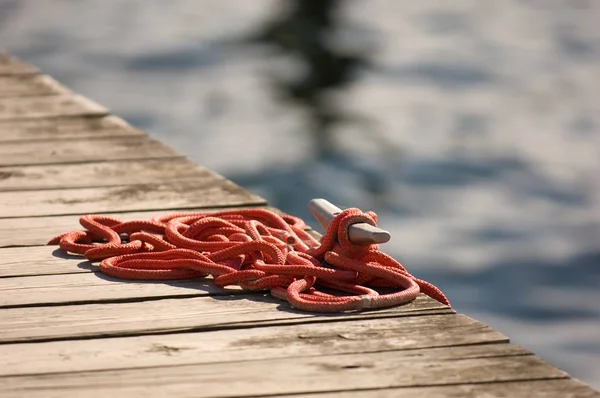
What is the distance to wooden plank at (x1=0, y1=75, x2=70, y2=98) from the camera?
17.4ft

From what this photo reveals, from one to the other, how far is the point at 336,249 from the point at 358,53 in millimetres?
11313

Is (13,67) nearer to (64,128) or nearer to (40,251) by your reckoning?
(64,128)

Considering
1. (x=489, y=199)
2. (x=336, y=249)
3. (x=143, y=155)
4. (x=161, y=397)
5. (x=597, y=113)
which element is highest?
(x=597, y=113)

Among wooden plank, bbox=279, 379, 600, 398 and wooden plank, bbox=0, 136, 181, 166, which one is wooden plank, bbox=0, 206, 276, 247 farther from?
wooden plank, bbox=279, 379, 600, 398

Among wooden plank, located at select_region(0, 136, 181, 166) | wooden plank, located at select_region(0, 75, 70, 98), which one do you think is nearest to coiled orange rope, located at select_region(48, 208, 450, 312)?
wooden plank, located at select_region(0, 136, 181, 166)

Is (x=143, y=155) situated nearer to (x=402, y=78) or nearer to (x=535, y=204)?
(x=535, y=204)

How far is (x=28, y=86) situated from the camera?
18.0 ft

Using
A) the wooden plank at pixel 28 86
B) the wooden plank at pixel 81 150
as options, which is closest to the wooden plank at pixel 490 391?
the wooden plank at pixel 81 150

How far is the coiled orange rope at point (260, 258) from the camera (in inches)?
105

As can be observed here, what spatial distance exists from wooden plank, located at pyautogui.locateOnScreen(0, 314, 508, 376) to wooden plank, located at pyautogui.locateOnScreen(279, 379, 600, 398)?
19 centimetres

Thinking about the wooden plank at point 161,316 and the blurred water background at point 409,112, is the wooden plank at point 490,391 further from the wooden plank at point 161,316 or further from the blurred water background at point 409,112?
the blurred water background at point 409,112

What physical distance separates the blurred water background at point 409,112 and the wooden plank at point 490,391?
4.39 meters

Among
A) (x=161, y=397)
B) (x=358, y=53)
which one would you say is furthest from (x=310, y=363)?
(x=358, y=53)

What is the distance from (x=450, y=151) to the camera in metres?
9.99
